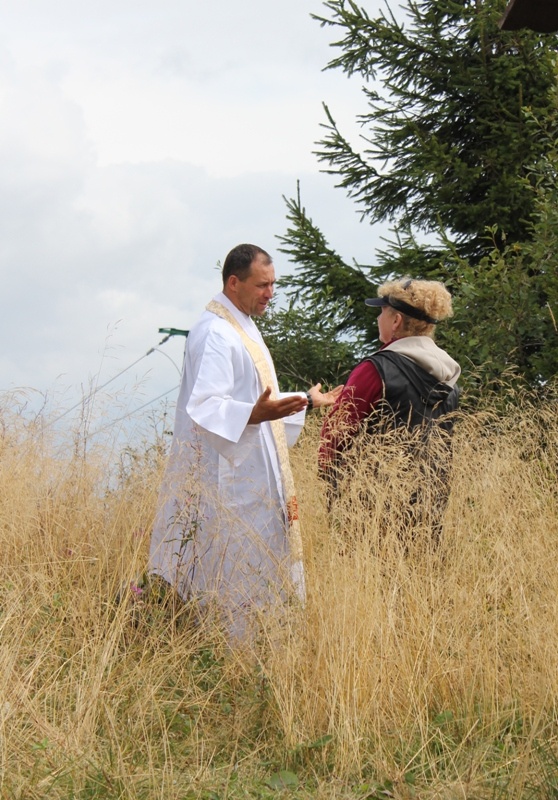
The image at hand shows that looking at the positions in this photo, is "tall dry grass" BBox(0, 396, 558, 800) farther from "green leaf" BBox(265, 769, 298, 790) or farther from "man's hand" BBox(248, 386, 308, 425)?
"man's hand" BBox(248, 386, 308, 425)

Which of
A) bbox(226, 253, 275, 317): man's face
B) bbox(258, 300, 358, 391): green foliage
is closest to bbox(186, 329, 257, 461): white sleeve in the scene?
bbox(226, 253, 275, 317): man's face

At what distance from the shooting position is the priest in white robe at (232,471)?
13.8 ft

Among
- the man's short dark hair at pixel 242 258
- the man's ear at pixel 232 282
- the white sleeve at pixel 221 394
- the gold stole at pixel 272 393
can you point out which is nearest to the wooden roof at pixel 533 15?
the man's short dark hair at pixel 242 258

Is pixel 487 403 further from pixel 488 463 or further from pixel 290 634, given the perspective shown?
pixel 290 634

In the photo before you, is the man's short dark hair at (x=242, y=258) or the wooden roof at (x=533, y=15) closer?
the man's short dark hair at (x=242, y=258)

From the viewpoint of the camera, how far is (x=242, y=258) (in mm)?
4484

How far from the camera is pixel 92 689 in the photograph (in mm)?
3555

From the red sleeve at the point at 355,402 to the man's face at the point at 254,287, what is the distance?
55 cm

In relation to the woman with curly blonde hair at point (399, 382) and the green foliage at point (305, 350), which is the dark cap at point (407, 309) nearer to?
the woman with curly blonde hair at point (399, 382)

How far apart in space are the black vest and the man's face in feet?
1.88

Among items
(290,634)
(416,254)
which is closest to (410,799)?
(290,634)

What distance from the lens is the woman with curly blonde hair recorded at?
14.5 ft

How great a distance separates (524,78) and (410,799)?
32.0 feet

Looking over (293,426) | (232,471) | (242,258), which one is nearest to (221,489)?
(232,471)
